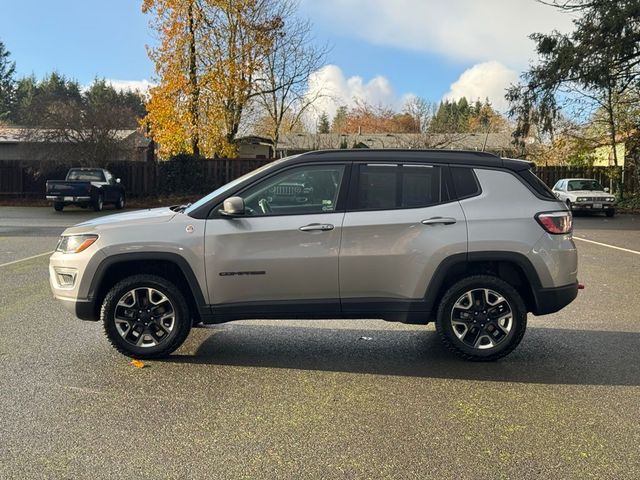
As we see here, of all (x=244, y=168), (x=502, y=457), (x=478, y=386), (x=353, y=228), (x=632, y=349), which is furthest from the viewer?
(x=244, y=168)

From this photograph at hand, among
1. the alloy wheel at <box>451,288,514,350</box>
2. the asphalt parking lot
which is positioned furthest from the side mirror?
the alloy wheel at <box>451,288,514,350</box>

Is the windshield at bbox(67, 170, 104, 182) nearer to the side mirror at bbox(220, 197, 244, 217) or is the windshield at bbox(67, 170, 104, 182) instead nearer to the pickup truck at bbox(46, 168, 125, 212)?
the pickup truck at bbox(46, 168, 125, 212)

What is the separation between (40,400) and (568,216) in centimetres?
463

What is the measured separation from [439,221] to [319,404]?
74.0 inches

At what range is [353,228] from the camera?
4785 millimetres

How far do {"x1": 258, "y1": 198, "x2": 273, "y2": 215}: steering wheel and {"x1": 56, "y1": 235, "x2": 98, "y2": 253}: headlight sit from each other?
58.1 inches

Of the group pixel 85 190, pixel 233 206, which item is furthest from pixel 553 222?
pixel 85 190

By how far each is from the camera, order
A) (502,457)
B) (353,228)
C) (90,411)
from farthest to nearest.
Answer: (353,228) < (90,411) < (502,457)

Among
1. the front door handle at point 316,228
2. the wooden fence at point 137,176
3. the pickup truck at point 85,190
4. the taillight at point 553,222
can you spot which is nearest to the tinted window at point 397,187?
the front door handle at point 316,228

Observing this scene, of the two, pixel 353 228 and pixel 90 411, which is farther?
pixel 353 228

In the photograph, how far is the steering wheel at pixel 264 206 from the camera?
493 cm

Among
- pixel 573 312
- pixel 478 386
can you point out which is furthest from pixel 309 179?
pixel 573 312

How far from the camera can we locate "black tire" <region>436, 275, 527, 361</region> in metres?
4.87

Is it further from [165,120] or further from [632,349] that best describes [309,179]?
[165,120]
